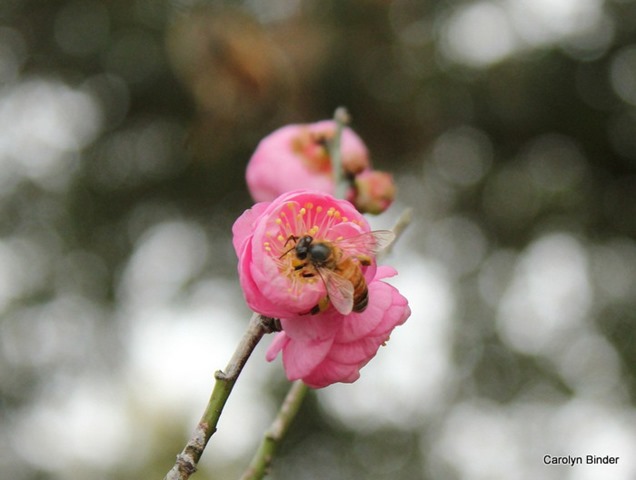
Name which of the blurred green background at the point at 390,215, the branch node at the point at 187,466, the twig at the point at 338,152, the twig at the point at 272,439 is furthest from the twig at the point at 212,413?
the blurred green background at the point at 390,215

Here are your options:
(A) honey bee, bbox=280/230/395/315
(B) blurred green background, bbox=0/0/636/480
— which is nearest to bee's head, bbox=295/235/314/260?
(A) honey bee, bbox=280/230/395/315

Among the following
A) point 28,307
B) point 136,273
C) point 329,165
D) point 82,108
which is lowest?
point 329,165

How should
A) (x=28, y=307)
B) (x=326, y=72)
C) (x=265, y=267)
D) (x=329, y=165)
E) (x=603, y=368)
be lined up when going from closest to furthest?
(x=265, y=267), (x=329, y=165), (x=326, y=72), (x=603, y=368), (x=28, y=307)

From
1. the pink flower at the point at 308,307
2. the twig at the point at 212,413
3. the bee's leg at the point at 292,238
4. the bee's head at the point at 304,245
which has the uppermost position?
the bee's leg at the point at 292,238

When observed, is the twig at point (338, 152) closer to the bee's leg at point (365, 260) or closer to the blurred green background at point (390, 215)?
the bee's leg at point (365, 260)

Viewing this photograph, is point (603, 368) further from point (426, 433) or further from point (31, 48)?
point (31, 48)

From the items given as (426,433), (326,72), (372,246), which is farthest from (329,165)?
(426,433)
